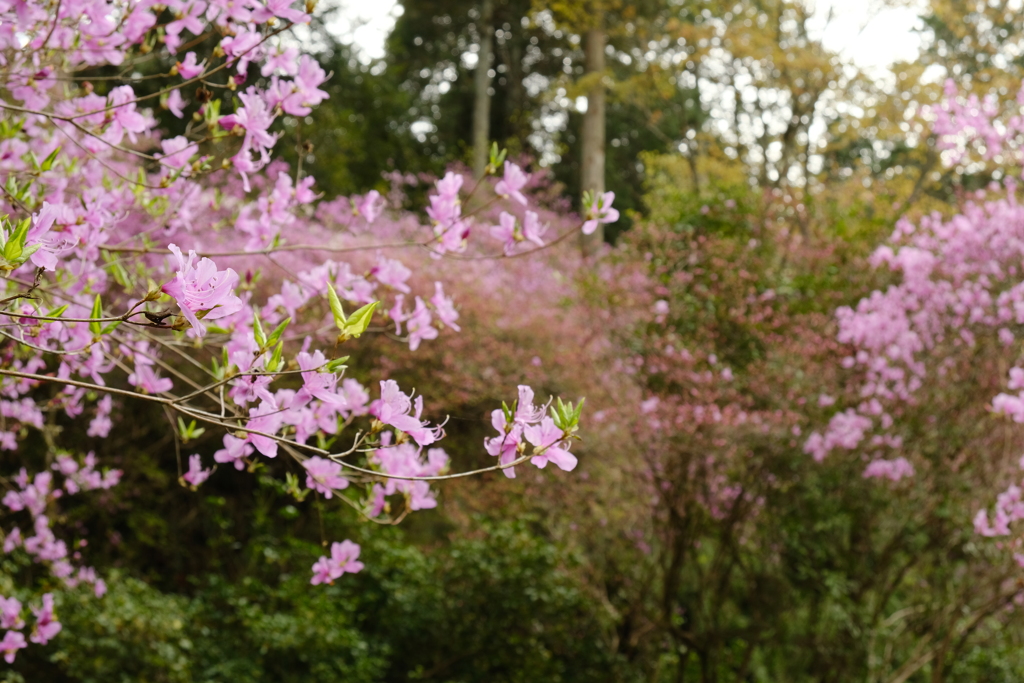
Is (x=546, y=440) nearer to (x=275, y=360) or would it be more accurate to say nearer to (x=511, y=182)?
(x=275, y=360)

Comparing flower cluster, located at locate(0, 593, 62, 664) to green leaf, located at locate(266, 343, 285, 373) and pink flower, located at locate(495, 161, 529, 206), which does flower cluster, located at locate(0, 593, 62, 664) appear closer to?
green leaf, located at locate(266, 343, 285, 373)

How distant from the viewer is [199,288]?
0.89 metres

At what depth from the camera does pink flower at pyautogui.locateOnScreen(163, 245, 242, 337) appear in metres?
0.88

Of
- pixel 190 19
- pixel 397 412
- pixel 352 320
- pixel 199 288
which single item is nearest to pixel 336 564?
pixel 397 412

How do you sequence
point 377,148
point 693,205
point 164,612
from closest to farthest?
point 164,612
point 693,205
point 377,148

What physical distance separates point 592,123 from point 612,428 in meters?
7.57

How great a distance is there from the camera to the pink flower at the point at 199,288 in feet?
2.87

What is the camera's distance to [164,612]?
4.18m

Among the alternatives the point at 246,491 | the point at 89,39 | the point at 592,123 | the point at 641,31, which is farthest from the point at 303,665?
the point at 641,31

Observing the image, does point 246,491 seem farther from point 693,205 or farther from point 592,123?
point 592,123

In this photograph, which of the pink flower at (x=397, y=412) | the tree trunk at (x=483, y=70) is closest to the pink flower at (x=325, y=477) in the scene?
the pink flower at (x=397, y=412)

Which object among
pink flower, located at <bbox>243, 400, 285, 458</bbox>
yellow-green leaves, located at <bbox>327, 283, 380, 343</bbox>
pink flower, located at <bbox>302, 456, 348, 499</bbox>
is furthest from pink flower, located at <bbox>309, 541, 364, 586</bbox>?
yellow-green leaves, located at <bbox>327, 283, 380, 343</bbox>

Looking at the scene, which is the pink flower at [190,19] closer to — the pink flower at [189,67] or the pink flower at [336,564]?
the pink flower at [189,67]

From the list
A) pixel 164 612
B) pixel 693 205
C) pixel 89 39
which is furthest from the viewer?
pixel 693 205
